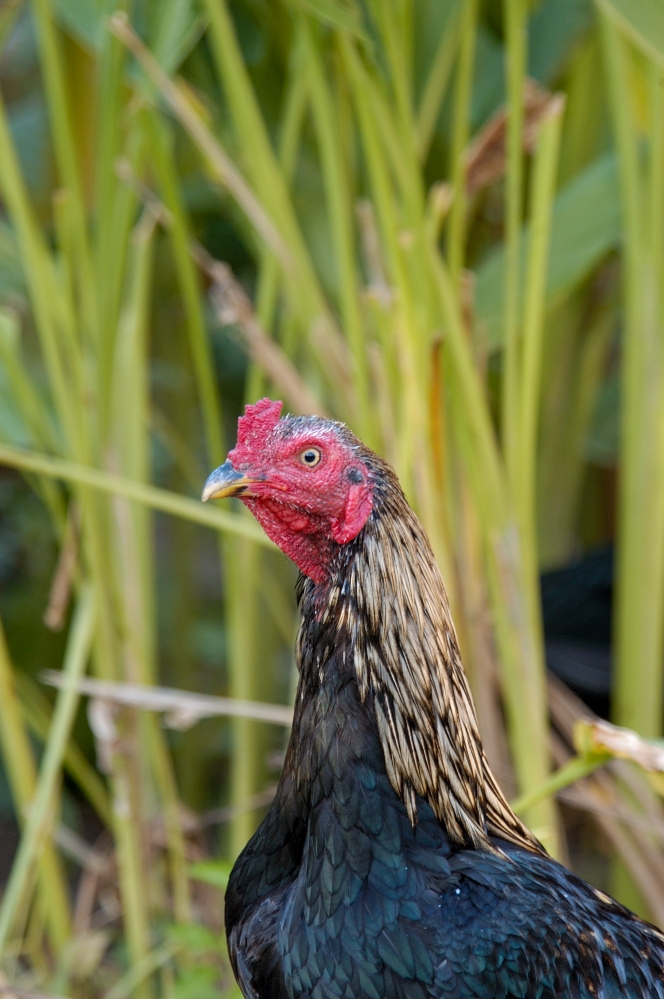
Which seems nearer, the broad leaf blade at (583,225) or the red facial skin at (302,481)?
the red facial skin at (302,481)

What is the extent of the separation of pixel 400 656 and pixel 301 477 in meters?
0.16

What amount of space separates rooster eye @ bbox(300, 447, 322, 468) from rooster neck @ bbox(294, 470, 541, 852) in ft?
0.18

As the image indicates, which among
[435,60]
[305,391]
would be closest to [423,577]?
[305,391]

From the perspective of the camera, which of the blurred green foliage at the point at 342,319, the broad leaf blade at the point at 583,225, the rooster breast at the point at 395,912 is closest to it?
the rooster breast at the point at 395,912

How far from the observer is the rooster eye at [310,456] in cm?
79

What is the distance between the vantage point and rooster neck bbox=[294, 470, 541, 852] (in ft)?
2.58

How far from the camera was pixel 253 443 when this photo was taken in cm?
80

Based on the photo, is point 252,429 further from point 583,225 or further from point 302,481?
point 583,225

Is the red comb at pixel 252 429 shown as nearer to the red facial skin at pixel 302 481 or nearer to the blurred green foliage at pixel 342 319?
the red facial skin at pixel 302 481

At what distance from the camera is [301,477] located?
786mm

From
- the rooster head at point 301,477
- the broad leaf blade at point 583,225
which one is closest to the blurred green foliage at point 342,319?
the broad leaf blade at point 583,225

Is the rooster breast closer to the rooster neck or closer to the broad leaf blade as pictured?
the rooster neck

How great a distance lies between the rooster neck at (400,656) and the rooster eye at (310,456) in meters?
0.05

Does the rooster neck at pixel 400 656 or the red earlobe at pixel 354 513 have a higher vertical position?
the red earlobe at pixel 354 513
